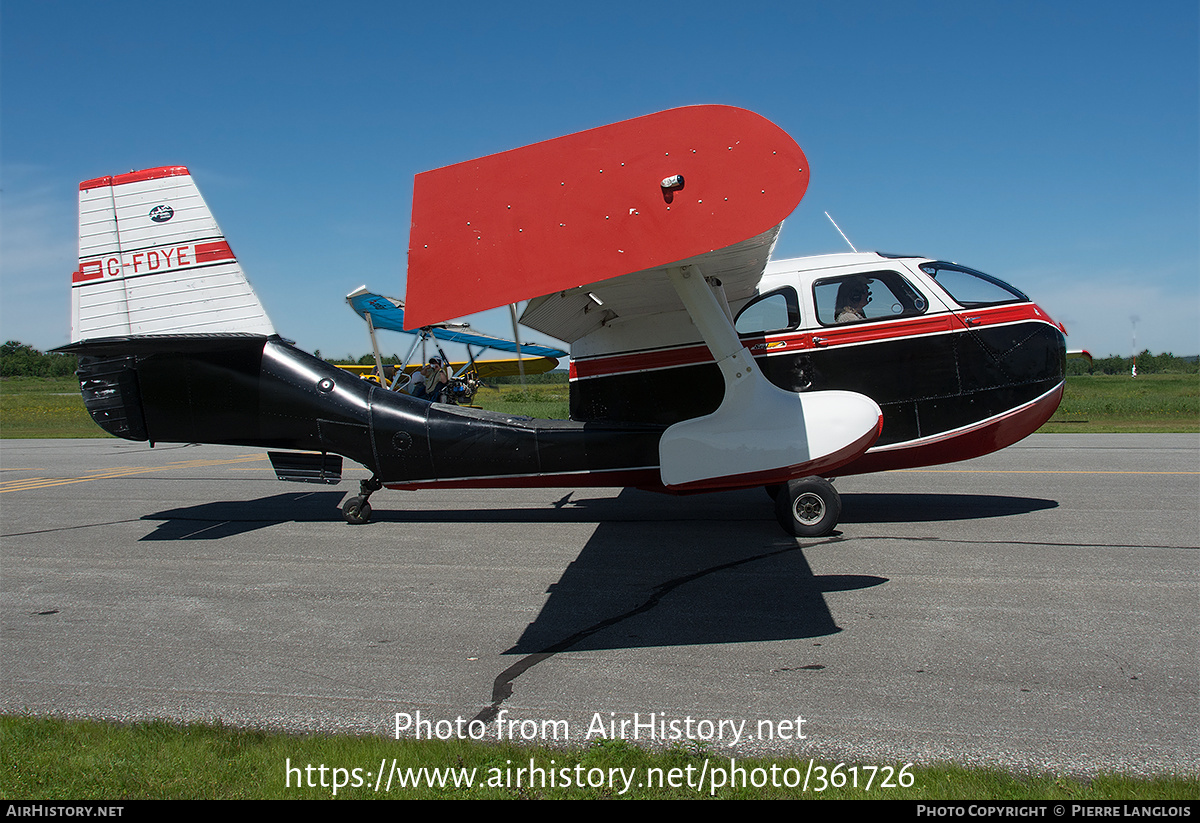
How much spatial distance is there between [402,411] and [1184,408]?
27.3 metres

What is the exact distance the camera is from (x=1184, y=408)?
950 inches

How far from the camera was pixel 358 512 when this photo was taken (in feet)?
28.6

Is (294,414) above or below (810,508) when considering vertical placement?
above

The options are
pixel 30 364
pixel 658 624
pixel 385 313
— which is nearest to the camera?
pixel 658 624

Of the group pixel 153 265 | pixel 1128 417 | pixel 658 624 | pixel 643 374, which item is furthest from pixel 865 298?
pixel 1128 417

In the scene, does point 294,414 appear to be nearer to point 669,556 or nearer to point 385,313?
point 669,556

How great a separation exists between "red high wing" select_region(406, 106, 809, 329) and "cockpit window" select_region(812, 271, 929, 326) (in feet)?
11.9

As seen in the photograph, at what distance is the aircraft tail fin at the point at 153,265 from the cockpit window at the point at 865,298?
20.1 feet

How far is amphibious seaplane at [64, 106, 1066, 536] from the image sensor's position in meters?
5.94

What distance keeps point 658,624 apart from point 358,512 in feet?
16.6

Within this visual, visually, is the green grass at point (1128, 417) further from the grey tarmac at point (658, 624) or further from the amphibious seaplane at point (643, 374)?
the amphibious seaplane at point (643, 374)

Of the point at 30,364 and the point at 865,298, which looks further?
the point at 30,364
